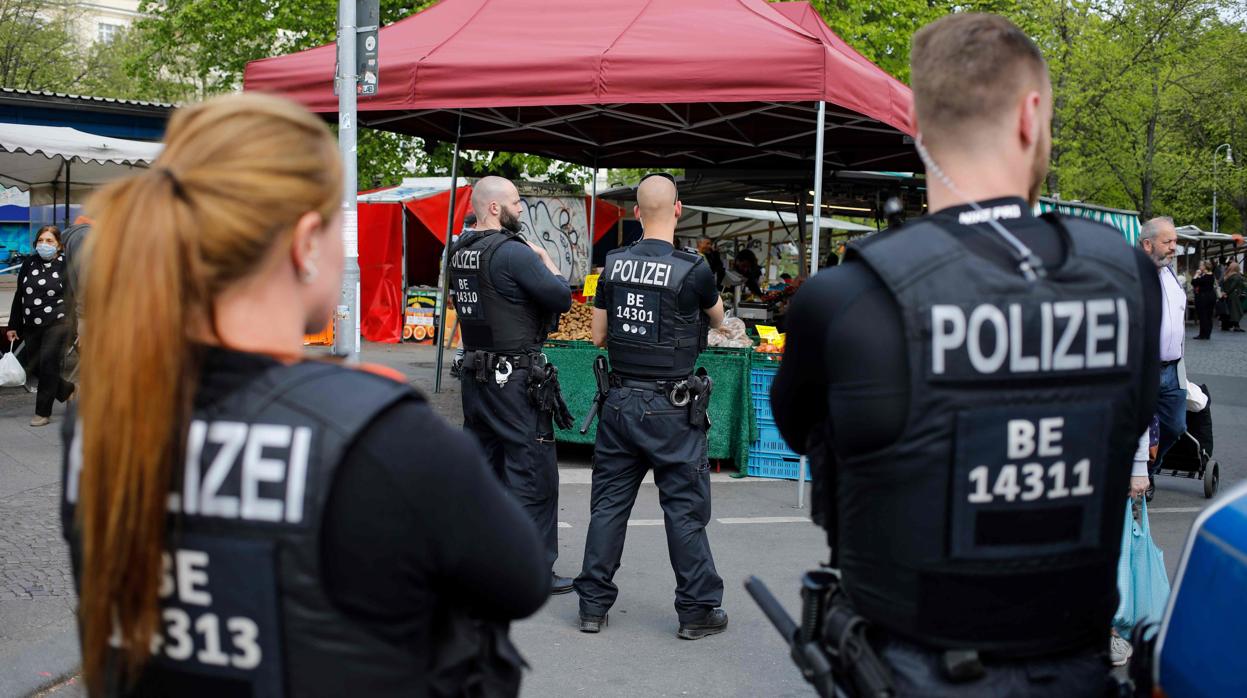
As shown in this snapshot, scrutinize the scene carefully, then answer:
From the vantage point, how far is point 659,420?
503cm

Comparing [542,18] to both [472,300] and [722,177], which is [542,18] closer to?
[472,300]

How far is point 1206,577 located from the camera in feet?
5.65

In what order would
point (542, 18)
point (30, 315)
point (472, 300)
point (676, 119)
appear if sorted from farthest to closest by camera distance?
point (676, 119) < point (30, 315) < point (542, 18) < point (472, 300)

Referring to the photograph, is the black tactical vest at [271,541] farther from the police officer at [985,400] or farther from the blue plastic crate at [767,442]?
the blue plastic crate at [767,442]

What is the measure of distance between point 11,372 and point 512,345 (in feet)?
25.5

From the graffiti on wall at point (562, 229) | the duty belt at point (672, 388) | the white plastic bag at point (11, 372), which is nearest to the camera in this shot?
the duty belt at point (672, 388)

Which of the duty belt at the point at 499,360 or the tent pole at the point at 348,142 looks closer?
the duty belt at the point at 499,360

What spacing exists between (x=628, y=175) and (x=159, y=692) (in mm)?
40165

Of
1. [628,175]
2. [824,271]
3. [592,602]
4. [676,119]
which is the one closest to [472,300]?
[592,602]

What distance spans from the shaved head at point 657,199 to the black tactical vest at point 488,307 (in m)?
0.77

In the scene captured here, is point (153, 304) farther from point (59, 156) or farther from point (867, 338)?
point (59, 156)

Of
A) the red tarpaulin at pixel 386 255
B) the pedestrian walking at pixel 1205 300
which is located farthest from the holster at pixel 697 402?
the pedestrian walking at pixel 1205 300

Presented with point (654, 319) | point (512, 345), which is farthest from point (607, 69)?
point (654, 319)

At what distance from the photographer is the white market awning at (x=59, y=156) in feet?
37.1
